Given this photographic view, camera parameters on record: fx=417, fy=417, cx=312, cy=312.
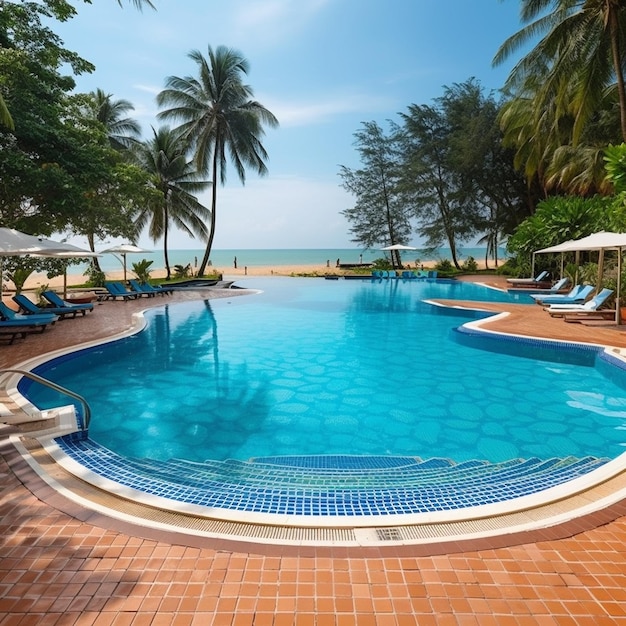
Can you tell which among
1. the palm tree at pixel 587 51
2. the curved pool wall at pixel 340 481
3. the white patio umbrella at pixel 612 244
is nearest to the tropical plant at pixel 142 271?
the curved pool wall at pixel 340 481

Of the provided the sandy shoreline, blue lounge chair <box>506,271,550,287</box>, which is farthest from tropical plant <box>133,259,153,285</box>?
blue lounge chair <box>506,271,550,287</box>

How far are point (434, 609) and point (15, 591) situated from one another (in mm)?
2248

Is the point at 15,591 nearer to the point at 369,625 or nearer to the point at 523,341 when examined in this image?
the point at 369,625

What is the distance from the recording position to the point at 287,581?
238 cm

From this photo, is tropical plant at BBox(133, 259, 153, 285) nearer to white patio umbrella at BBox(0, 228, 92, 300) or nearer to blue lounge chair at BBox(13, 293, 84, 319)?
blue lounge chair at BBox(13, 293, 84, 319)

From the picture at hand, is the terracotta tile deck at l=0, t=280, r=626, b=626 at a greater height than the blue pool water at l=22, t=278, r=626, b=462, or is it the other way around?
the terracotta tile deck at l=0, t=280, r=626, b=626

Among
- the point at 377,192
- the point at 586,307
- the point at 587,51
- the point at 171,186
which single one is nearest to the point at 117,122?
the point at 171,186

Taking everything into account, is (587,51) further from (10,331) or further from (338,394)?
(10,331)

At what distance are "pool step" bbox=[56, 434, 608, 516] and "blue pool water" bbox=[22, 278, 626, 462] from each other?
33cm

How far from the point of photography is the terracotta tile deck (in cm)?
213

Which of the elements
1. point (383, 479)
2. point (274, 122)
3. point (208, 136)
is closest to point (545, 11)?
point (274, 122)

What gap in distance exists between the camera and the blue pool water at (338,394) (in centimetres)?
535

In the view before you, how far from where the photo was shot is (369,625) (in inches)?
81.7

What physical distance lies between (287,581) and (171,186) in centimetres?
2797
